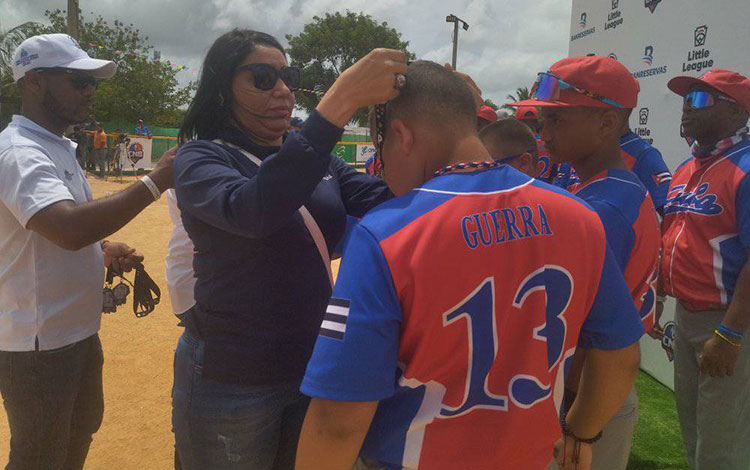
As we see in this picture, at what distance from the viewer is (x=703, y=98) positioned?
3150 millimetres

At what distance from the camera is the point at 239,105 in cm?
184

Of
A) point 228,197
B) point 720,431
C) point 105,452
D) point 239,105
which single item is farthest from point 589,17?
point 105,452

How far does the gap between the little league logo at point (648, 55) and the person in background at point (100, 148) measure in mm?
19175

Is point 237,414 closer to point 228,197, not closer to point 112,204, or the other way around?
point 228,197

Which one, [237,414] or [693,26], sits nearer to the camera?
[237,414]

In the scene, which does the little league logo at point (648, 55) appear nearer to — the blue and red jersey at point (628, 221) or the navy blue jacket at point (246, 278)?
the blue and red jersey at point (628, 221)

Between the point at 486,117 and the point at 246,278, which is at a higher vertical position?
the point at 486,117

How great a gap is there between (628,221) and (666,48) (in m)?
3.86

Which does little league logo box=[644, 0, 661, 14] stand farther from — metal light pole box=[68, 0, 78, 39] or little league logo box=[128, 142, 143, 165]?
little league logo box=[128, 142, 143, 165]

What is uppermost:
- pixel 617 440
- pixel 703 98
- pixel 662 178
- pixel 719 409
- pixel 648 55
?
pixel 648 55

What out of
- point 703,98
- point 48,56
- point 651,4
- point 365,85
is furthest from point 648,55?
point 48,56

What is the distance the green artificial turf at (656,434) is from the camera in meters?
3.78

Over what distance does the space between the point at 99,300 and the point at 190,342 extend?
1.00m

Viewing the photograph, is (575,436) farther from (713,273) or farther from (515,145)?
(713,273)
